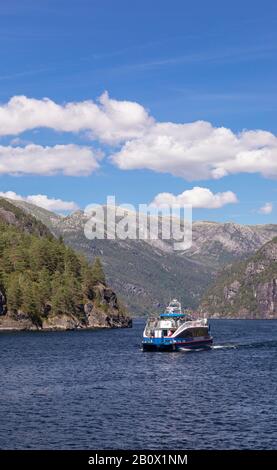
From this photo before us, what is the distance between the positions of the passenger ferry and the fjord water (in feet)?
34.5

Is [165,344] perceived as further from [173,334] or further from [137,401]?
[137,401]

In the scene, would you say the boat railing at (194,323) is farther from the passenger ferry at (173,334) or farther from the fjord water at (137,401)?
the fjord water at (137,401)

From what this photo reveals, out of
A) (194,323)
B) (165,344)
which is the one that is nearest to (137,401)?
(165,344)

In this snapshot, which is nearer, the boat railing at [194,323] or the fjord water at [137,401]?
the fjord water at [137,401]

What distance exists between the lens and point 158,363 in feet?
454

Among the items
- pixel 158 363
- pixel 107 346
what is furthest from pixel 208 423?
pixel 107 346

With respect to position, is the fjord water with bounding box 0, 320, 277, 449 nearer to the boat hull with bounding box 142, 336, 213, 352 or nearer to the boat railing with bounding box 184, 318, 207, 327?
the boat hull with bounding box 142, 336, 213, 352

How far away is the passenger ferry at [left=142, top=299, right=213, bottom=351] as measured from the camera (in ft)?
541

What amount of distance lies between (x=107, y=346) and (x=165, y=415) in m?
110

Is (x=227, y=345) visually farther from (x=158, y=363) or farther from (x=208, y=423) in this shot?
(x=208, y=423)

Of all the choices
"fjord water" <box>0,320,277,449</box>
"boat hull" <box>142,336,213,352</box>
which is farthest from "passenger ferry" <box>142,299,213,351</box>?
"fjord water" <box>0,320,277,449</box>

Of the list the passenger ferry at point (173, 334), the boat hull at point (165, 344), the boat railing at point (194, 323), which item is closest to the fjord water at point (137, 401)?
the boat hull at point (165, 344)

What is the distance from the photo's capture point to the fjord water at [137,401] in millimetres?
65375

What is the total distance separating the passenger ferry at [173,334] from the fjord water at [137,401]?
1051 cm
